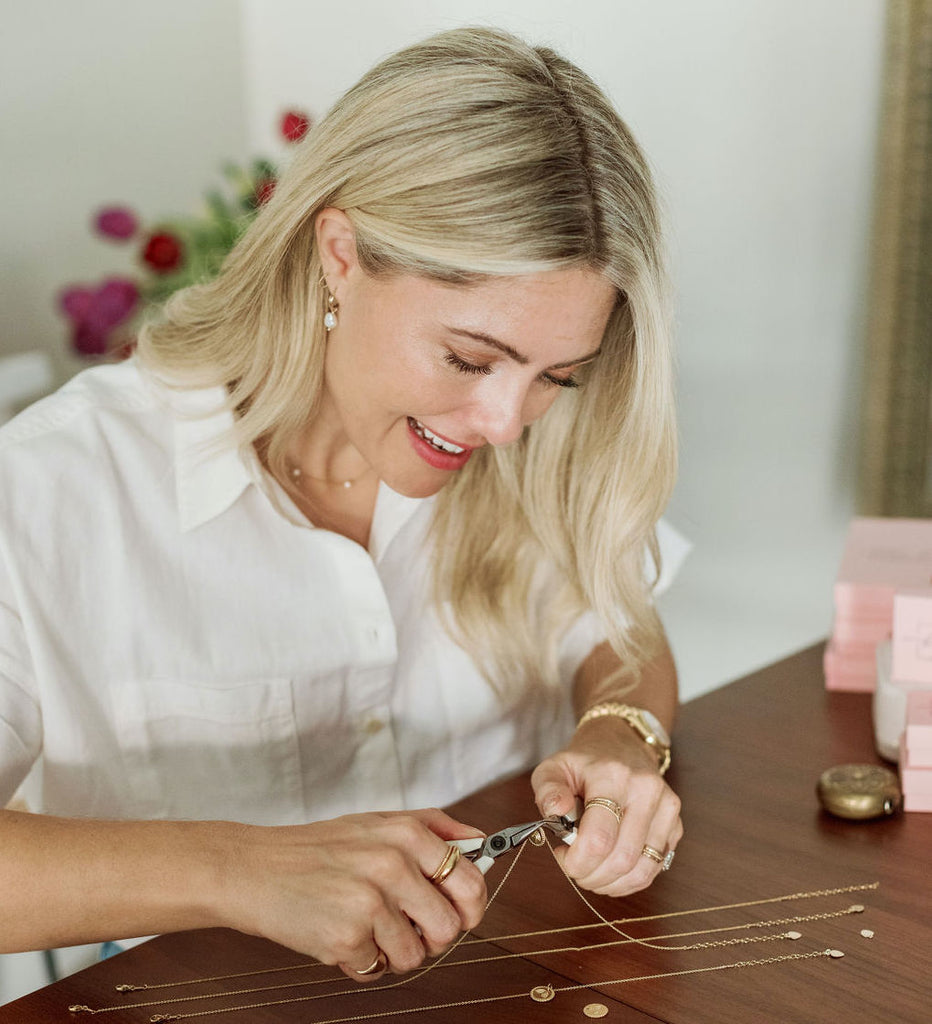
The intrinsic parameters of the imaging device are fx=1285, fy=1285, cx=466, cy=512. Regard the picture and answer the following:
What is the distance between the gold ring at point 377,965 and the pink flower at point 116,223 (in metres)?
1.71

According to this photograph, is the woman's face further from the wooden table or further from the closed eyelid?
the wooden table

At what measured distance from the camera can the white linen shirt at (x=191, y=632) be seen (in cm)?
113

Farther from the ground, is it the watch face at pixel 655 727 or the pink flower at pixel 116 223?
the pink flower at pixel 116 223

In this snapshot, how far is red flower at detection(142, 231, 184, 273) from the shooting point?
7.11 ft

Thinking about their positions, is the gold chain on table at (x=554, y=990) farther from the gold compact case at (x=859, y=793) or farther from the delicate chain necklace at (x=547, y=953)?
the gold compact case at (x=859, y=793)

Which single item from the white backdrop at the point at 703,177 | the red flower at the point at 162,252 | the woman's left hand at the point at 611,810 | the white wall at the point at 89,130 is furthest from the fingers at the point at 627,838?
the white wall at the point at 89,130

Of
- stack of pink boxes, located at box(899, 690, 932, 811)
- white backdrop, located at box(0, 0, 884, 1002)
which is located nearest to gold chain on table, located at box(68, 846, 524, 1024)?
stack of pink boxes, located at box(899, 690, 932, 811)

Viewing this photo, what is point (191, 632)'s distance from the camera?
1.22 meters

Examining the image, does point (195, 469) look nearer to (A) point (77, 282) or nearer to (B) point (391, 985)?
(B) point (391, 985)

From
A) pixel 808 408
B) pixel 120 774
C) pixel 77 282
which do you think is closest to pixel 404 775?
pixel 120 774

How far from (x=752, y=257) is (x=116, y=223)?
1121 millimetres

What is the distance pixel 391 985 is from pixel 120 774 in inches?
15.9

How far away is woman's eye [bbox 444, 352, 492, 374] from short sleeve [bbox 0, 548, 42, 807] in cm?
42

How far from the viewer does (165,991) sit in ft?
2.98
